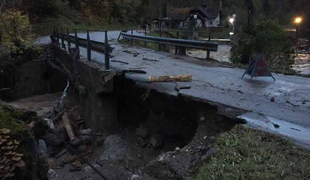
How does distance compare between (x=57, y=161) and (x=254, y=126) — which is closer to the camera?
(x=254, y=126)

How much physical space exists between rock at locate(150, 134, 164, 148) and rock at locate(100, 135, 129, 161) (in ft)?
3.32

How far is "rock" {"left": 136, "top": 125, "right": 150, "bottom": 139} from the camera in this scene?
7.92 meters

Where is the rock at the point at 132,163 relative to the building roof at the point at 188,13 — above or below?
below

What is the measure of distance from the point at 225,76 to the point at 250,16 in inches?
419

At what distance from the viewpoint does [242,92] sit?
269 inches

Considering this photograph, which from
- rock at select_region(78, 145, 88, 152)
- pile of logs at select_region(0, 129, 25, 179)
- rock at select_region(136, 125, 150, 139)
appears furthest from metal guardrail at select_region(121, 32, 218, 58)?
pile of logs at select_region(0, 129, 25, 179)

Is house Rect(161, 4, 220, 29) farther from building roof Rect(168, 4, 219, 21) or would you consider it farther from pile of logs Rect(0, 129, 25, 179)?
pile of logs Rect(0, 129, 25, 179)

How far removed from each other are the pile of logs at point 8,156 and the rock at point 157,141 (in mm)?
3978

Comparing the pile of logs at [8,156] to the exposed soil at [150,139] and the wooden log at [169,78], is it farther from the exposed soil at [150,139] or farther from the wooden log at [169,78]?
the wooden log at [169,78]

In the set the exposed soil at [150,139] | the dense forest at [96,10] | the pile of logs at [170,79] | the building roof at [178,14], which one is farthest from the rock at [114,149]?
the building roof at [178,14]

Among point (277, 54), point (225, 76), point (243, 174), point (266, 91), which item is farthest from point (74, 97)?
point (277, 54)

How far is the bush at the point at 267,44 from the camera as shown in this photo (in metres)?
16.5

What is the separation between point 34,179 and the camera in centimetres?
410

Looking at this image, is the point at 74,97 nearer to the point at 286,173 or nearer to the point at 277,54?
the point at 286,173
